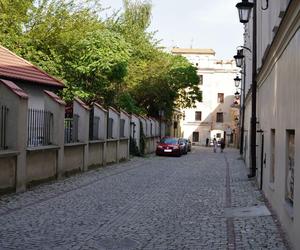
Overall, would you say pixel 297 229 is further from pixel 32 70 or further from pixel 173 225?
pixel 32 70

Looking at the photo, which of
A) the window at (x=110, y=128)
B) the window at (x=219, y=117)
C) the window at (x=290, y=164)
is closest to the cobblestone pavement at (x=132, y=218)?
the window at (x=290, y=164)

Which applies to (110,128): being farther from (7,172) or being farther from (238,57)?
(7,172)

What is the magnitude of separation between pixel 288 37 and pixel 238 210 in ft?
14.9

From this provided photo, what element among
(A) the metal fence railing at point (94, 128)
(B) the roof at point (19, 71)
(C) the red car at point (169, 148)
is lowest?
(C) the red car at point (169, 148)

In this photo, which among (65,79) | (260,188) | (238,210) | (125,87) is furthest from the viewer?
(125,87)

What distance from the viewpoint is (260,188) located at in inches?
630

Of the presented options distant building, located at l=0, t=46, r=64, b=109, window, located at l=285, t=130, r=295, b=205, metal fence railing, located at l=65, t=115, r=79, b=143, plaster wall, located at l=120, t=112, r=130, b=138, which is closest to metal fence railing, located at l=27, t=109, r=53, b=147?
metal fence railing, located at l=65, t=115, r=79, b=143

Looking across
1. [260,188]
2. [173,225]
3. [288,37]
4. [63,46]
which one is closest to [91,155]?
[260,188]

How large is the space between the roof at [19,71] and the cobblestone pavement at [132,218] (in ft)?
15.0

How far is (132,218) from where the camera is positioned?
421 inches

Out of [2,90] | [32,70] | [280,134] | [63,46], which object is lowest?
[280,134]

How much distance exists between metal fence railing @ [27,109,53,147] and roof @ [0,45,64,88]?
9.98 ft

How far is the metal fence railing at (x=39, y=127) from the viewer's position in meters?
14.9

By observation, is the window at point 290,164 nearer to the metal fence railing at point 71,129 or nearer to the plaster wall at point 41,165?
the plaster wall at point 41,165
